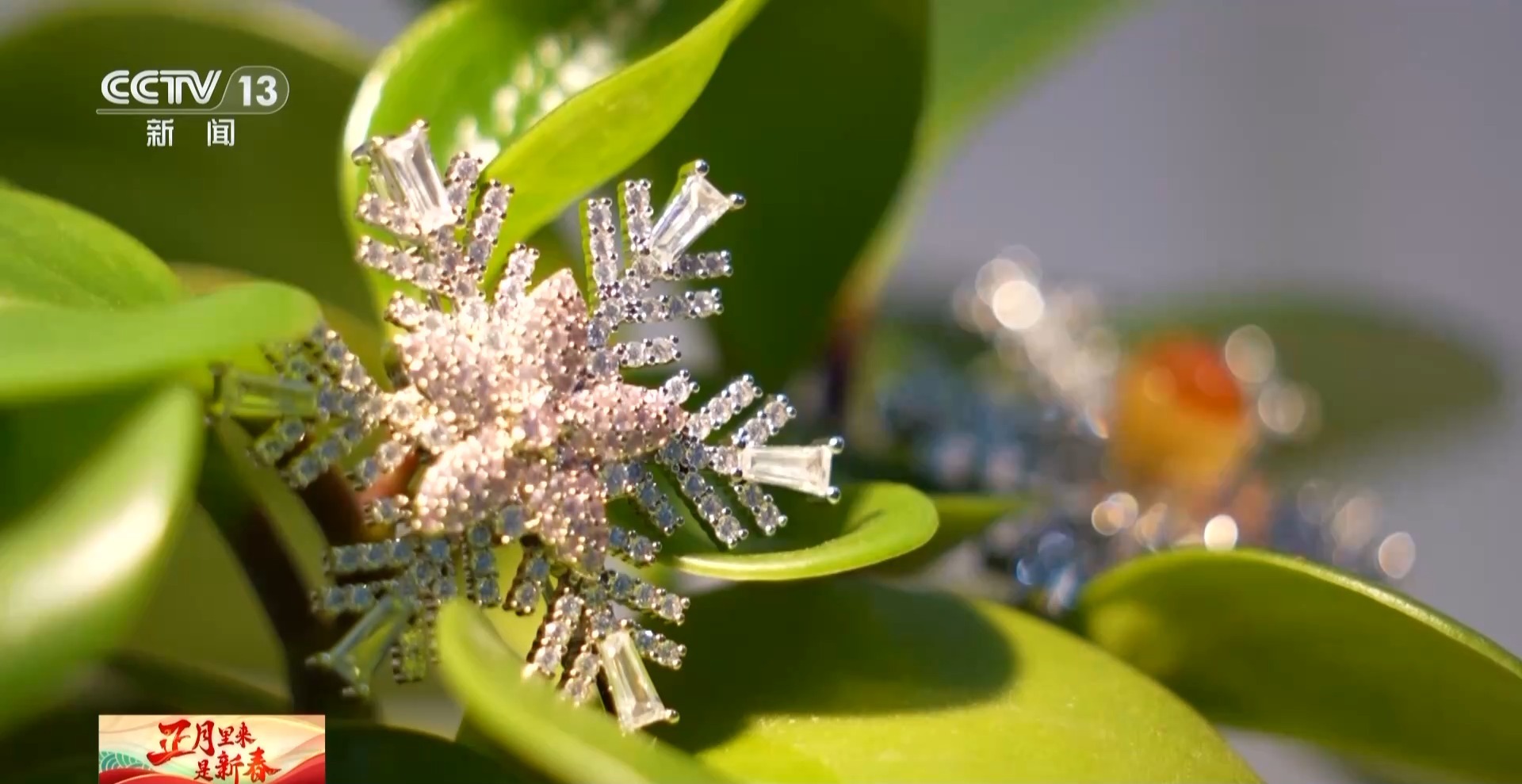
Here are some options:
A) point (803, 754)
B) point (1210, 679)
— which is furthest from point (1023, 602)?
point (803, 754)

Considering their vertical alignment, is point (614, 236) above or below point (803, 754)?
above

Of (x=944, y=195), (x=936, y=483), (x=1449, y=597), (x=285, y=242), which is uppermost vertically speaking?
(x=944, y=195)

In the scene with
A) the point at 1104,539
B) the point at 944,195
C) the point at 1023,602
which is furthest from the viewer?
the point at 944,195

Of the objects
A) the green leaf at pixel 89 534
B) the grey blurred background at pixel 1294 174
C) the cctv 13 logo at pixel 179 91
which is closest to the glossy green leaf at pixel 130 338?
the green leaf at pixel 89 534

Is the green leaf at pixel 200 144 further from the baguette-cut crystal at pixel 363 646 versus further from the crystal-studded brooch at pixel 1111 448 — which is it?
the crystal-studded brooch at pixel 1111 448

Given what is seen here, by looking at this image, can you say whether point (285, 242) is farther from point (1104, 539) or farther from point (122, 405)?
point (1104, 539)

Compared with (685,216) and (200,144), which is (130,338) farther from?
(200,144)

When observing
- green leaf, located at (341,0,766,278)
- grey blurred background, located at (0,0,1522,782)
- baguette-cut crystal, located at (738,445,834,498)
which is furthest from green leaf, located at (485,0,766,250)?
grey blurred background, located at (0,0,1522,782)
